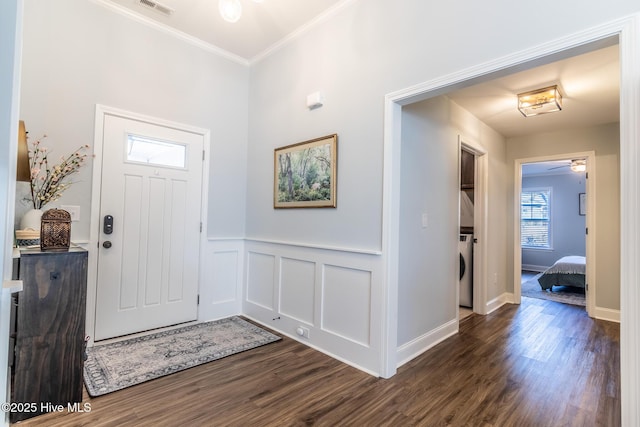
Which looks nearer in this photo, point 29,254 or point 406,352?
point 29,254

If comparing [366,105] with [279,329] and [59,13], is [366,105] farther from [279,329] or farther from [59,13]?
[59,13]

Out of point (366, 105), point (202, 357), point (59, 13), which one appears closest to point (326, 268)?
point (202, 357)

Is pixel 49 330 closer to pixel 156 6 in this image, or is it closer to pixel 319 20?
pixel 156 6

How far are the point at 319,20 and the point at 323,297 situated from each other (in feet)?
8.31

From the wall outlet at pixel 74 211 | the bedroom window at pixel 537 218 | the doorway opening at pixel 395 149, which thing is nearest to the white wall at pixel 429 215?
the doorway opening at pixel 395 149

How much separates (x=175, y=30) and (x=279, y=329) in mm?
3205

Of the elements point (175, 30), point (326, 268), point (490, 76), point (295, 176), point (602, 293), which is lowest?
point (602, 293)

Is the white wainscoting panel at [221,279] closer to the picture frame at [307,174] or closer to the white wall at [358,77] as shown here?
the white wall at [358,77]

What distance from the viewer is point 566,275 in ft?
17.0

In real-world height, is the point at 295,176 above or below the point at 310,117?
below

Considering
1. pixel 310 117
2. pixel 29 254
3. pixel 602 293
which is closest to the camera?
pixel 29 254

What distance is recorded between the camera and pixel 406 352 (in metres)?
2.64

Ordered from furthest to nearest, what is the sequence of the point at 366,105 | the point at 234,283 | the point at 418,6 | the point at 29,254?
1. the point at 234,283
2. the point at 366,105
3. the point at 418,6
4. the point at 29,254

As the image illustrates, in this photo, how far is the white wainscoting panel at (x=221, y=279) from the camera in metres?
3.44
